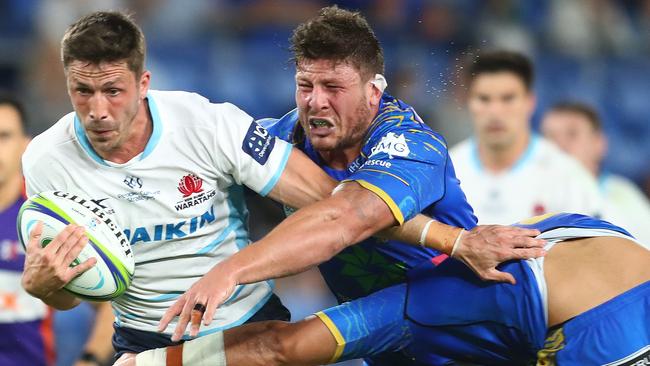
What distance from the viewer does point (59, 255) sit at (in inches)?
152

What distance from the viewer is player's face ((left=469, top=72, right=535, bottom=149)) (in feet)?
24.7

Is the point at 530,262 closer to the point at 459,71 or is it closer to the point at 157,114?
the point at 157,114

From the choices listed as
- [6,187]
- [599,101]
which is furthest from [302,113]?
[599,101]

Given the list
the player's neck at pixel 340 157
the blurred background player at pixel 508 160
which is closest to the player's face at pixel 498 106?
the blurred background player at pixel 508 160

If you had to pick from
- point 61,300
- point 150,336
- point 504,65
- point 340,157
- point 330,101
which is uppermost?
point 504,65

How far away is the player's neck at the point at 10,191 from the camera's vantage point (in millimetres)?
5885

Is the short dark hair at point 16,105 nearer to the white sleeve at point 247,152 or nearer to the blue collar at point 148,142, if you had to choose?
the blue collar at point 148,142

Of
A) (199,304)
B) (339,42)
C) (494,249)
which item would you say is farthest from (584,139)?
(199,304)

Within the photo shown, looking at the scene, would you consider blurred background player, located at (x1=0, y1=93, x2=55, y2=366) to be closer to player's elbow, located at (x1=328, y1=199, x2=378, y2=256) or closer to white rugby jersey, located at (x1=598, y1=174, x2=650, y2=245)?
player's elbow, located at (x1=328, y1=199, x2=378, y2=256)

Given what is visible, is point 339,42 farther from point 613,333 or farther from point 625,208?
point 625,208

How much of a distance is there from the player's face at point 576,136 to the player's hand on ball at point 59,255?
6061mm

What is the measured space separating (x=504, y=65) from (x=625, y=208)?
6.27 ft

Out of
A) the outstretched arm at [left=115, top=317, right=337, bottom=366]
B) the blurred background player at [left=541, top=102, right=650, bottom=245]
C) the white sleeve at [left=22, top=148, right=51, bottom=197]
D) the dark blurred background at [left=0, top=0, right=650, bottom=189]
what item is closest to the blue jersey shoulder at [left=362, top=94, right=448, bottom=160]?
the outstretched arm at [left=115, top=317, right=337, bottom=366]

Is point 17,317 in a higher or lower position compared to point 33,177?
lower
